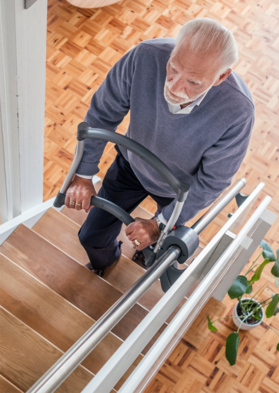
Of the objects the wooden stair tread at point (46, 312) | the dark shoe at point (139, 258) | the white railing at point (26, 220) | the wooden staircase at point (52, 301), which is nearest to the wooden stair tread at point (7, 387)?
the wooden staircase at point (52, 301)

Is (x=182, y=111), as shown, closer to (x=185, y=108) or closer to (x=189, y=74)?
(x=185, y=108)

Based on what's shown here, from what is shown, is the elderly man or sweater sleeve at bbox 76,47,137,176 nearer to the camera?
the elderly man

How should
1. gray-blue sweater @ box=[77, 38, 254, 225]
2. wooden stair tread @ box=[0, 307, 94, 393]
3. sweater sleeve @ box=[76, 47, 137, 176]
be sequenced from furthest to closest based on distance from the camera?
wooden stair tread @ box=[0, 307, 94, 393] < sweater sleeve @ box=[76, 47, 137, 176] < gray-blue sweater @ box=[77, 38, 254, 225]

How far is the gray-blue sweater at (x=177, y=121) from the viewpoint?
141 cm

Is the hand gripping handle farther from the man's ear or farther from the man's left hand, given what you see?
the man's ear

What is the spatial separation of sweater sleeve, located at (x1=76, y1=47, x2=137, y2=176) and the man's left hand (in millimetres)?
283

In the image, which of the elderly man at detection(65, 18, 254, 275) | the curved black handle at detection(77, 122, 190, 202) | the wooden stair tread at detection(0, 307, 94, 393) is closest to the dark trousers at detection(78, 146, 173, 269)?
the elderly man at detection(65, 18, 254, 275)

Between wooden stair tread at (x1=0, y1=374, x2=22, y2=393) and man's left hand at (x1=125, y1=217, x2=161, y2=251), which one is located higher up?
man's left hand at (x1=125, y1=217, x2=161, y2=251)

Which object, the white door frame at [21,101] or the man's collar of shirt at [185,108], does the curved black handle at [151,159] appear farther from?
the white door frame at [21,101]

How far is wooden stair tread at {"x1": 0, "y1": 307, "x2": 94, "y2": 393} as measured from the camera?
165cm

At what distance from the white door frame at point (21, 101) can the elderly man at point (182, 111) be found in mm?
285

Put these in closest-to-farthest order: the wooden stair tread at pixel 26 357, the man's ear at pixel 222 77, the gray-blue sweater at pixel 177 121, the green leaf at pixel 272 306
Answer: the man's ear at pixel 222 77 → the gray-blue sweater at pixel 177 121 → the wooden stair tread at pixel 26 357 → the green leaf at pixel 272 306

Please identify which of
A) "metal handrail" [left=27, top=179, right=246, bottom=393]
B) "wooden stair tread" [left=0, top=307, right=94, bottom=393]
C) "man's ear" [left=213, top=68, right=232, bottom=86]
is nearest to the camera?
"metal handrail" [left=27, top=179, right=246, bottom=393]

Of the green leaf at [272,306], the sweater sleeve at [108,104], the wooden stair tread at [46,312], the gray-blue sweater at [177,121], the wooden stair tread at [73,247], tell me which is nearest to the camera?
the gray-blue sweater at [177,121]
